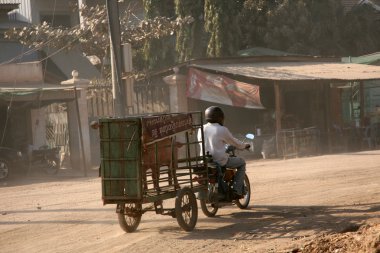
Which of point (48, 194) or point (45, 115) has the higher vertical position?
point (45, 115)

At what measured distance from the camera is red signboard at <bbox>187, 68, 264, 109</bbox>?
2406cm

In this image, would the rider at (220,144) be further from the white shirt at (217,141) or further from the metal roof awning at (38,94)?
the metal roof awning at (38,94)

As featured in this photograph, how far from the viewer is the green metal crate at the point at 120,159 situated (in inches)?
395

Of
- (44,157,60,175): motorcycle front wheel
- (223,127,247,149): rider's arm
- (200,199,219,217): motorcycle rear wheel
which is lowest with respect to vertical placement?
(200,199,219,217): motorcycle rear wheel

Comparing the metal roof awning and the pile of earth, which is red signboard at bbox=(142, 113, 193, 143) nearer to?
the pile of earth

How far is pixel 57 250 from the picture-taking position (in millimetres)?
9859

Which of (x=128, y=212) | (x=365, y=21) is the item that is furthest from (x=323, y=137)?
(x=128, y=212)

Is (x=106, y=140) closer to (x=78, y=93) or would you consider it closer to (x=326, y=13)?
(x=78, y=93)

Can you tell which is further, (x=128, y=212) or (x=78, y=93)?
(x=78, y=93)

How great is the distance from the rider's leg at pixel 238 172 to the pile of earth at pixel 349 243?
9.54 ft

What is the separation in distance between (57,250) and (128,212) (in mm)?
1075

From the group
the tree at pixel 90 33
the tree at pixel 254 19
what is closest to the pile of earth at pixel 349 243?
the tree at pixel 90 33

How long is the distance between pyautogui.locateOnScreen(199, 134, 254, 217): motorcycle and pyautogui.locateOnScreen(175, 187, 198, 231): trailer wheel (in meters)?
0.46

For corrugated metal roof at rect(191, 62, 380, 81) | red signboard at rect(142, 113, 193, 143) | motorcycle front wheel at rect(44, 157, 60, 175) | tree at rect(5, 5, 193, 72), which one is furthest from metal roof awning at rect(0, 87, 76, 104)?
red signboard at rect(142, 113, 193, 143)
